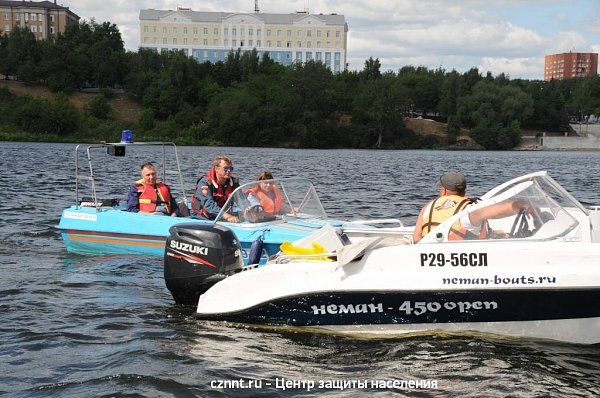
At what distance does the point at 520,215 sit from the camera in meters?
8.20

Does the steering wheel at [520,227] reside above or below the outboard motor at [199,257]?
above

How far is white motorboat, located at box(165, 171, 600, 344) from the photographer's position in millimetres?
7727

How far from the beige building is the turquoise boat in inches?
6189

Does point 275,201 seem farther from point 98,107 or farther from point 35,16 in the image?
point 35,16

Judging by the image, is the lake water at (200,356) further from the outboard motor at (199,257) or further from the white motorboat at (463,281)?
the outboard motor at (199,257)

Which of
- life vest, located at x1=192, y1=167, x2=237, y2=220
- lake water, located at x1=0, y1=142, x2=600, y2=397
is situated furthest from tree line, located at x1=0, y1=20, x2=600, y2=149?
lake water, located at x1=0, y1=142, x2=600, y2=397

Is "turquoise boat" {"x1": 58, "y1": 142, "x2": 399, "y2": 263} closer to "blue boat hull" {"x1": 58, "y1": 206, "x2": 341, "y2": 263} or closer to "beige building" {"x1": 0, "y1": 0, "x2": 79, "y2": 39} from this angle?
"blue boat hull" {"x1": 58, "y1": 206, "x2": 341, "y2": 263}

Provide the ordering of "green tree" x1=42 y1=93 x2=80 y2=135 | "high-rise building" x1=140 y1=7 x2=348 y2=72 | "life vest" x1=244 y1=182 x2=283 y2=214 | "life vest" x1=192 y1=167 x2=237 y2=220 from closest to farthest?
"life vest" x1=244 y1=182 x2=283 y2=214 → "life vest" x1=192 y1=167 x2=237 y2=220 → "green tree" x1=42 y1=93 x2=80 y2=135 → "high-rise building" x1=140 y1=7 x2=348 y2=72

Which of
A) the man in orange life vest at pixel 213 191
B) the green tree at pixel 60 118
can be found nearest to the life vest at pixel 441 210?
the man in orange life vest at pixel 213 191

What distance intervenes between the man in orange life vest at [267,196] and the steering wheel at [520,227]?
14.3ft

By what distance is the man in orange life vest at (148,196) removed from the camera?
555 inches

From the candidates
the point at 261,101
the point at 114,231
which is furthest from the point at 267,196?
the point at 261,101

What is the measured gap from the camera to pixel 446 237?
8.09 meters

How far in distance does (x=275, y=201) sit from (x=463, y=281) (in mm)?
4751
